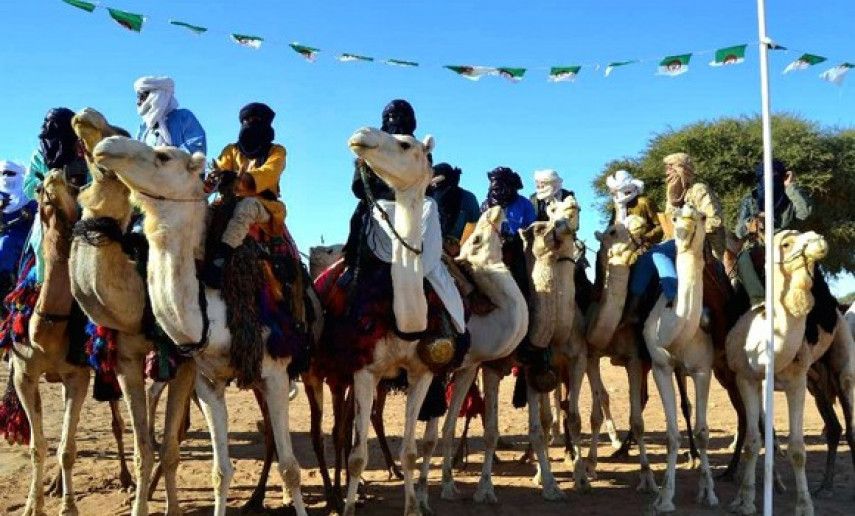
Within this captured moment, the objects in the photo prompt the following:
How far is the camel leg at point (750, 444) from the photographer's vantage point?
672 centimetres

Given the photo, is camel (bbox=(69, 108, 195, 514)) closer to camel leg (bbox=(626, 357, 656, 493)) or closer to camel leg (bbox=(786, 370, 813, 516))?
camel leg (bbox=(626, 357, 656, 493))

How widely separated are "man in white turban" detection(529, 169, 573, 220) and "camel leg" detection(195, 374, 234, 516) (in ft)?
14.9

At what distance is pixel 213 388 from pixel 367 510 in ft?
7.71

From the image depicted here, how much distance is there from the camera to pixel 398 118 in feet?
21.7

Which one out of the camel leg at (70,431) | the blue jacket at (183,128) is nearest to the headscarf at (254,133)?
the blue jacket at (183,128)

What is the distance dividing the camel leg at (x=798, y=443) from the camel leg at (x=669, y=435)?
914 mm

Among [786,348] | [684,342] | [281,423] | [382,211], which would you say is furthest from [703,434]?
[281,423]

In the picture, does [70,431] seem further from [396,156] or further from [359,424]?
[396,156]

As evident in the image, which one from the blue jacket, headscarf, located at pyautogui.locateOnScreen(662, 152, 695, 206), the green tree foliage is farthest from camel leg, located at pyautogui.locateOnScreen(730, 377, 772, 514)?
the green tree foliage

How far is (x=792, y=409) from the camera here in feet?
21.7

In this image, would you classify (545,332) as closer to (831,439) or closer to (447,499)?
(447,499)

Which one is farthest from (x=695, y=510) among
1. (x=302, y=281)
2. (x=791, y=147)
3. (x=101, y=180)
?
(x=791, y=147)

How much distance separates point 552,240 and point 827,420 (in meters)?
3.27

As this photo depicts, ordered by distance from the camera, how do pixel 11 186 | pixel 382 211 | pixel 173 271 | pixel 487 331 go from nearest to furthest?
pixel 173 271
pixel 382 211
pixel 487 331
pixel 11 186
